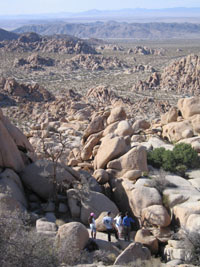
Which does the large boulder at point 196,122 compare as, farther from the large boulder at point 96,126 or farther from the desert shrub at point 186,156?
the large boulder at point 96,126

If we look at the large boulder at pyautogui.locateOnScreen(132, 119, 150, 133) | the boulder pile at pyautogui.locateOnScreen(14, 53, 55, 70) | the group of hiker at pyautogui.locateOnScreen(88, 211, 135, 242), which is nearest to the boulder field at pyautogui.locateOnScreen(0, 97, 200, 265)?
the group of hiker at pyautogui.locateOnScreen(88, 211, 135, 242)

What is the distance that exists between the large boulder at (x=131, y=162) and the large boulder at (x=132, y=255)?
6.65 m

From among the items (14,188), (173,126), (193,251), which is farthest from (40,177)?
(173,126)

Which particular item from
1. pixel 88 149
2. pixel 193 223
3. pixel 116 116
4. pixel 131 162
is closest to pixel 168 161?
pixel 131 162

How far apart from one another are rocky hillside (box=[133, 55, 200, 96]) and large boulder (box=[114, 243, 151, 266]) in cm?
5987

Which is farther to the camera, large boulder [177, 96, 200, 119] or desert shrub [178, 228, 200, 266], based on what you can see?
large boulder [177, 96, 200, 119]

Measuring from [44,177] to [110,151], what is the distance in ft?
15.2

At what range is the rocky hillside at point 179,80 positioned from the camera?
71.8m

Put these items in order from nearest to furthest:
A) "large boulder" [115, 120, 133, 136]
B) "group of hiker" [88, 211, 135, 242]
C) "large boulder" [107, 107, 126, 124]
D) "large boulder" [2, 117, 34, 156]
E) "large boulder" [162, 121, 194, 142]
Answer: "group of hiker" [88, 211, 135, 242] → "large boulder" [2, 117, 34, 156] → "large boulder" [115, 120, 133, 136] → "large boulder" [162, 121, 194, 142] → "large boulder" [107, 107, 126, 124]

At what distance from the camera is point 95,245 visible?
1329cm

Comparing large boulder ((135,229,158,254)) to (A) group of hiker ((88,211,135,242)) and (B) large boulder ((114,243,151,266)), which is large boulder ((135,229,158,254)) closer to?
(A) group of hiker ((88,211,135,242))

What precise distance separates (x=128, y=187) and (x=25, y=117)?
95.9 feet

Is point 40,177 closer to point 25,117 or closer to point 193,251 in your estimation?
point 193,251

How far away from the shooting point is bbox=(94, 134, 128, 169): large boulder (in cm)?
2012
